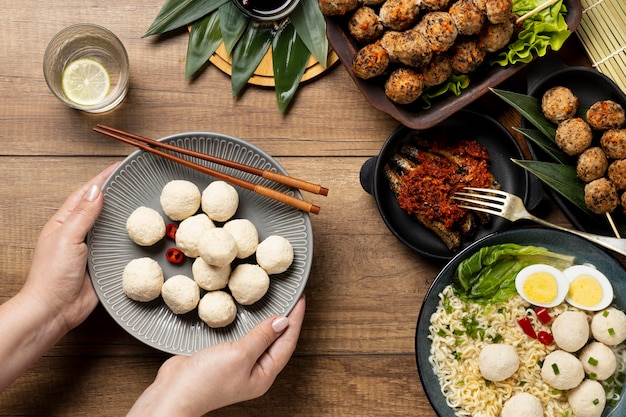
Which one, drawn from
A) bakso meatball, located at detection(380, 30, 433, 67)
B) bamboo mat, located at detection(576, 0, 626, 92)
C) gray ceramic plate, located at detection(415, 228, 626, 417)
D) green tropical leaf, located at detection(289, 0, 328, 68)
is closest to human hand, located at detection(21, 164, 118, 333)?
green tropical leaf, located at detection(289, 0, 328, 68)

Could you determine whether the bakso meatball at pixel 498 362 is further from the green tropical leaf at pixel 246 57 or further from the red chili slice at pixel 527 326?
the green tropical leaf at pixel 246 57

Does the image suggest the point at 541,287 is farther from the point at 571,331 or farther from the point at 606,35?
the point at 606,35

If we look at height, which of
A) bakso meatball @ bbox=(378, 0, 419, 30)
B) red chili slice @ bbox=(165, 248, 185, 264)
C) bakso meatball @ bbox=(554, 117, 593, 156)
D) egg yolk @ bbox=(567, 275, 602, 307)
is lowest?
red chili slice @ bbox=(165, 248, 185, 264)

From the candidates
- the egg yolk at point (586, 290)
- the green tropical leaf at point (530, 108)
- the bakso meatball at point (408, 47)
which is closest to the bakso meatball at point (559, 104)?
the green tropical leaf at point (530, 108)

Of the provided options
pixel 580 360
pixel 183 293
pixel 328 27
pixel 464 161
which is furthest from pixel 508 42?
pixel 183 293

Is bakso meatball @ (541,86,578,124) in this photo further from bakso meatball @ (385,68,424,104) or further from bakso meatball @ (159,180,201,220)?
bakso meatball @ (159,180,201,220)

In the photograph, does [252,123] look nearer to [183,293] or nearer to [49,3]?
[183,293]

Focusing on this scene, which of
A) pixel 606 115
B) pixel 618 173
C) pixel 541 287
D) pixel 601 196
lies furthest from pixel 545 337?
pixel 606 115
